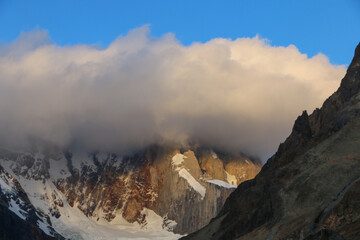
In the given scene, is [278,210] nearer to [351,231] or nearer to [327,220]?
[327,220]

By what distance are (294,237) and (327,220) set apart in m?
10.6

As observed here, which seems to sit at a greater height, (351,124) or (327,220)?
(351,124)

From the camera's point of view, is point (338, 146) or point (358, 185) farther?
point (338, 146)

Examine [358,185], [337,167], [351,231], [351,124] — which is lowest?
[351,231]

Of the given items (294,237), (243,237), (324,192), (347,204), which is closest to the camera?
(347,204)

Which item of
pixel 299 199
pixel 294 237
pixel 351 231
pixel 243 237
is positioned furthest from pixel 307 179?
pixel 351 231

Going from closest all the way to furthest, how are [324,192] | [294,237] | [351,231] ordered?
[351,231], [294,237], [324,192]

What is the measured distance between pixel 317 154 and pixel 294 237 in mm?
45141

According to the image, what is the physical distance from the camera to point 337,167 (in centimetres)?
18412

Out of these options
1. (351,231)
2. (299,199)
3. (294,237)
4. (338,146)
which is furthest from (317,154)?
(351,231)

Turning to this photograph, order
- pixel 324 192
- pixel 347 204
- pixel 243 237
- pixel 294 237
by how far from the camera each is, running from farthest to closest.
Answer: pixel 243 237
pixel 324 192
pixel 294 237
pixel 347 204

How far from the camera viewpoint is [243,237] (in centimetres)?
19038

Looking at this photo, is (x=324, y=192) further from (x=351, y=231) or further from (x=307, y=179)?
(x=351, y=231)

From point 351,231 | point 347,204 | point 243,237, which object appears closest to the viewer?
point 351,231
